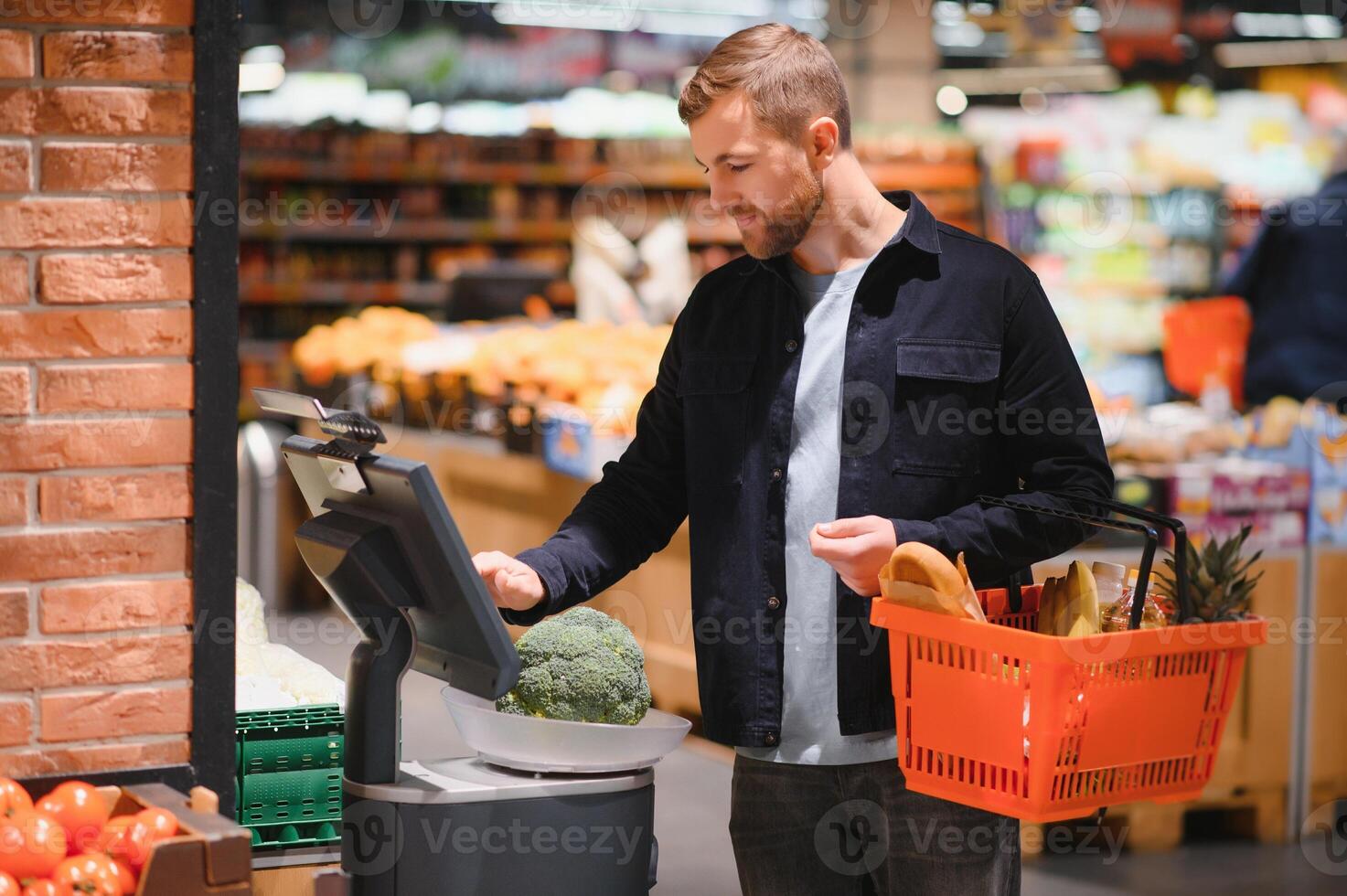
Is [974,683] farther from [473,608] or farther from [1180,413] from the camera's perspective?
[1180,413]

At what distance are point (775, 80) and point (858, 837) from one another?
1.02 metres

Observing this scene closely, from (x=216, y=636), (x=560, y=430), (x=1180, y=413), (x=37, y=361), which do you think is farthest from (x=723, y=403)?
(x=1180, y=413)

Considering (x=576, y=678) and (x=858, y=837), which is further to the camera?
(x=858, y=837)

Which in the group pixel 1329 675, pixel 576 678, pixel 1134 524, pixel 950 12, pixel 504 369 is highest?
pixel 950 12

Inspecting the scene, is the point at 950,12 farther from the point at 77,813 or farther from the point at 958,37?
the point at 77,813

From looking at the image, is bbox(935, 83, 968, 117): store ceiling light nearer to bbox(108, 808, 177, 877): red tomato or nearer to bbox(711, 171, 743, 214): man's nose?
bbox(711, 171, 743, 214): man's nose

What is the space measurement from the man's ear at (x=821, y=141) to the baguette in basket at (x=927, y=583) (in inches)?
21.7

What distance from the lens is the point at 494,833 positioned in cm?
185

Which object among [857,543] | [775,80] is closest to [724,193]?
[775,80]

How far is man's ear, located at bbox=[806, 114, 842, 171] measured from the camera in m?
2.08

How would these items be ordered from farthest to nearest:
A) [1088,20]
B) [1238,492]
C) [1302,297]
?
[1088,20] → [1302,297] → [1238,492]

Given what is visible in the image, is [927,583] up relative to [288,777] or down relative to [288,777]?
up

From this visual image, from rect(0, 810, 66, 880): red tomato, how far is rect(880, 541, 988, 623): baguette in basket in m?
1.00

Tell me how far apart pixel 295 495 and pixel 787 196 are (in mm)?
6204
